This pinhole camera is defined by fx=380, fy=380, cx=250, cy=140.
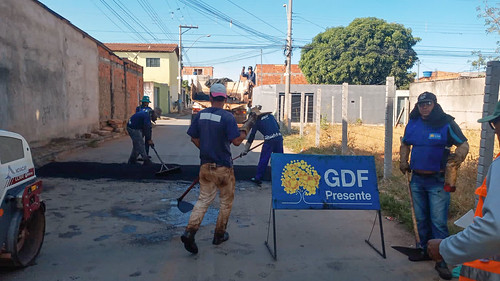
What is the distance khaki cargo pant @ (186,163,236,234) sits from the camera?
4223mm

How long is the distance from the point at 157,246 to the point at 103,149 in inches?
350

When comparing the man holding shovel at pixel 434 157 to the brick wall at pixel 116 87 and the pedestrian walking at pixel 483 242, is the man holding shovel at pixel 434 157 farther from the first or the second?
the brick wall at pixel 116 87

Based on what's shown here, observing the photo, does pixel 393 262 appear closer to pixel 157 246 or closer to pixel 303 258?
pixel 303 258

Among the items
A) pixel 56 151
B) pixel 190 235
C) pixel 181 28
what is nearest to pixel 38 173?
pixel 56 151

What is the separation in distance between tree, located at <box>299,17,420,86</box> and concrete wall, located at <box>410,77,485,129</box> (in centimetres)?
886

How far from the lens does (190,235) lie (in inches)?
160

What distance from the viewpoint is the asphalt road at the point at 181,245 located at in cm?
375

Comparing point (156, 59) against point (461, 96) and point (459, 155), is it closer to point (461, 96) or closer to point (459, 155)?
point (461, 96)

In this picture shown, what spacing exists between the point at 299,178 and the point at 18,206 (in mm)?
2786

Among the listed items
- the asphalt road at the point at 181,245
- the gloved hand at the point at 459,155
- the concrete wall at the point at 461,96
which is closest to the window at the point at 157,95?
the concrete wall at the point at 461,96

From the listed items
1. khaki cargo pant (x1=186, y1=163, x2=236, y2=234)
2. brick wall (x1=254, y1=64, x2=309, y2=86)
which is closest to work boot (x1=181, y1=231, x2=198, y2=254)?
khaki cargo pant (x1=186, y1=163, x2=236, y2=234)

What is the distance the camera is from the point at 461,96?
19.5 meters

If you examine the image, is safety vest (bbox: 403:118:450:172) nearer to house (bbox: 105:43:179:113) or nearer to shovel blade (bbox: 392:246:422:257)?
shovel blade (bbox: 392:246:422:257)

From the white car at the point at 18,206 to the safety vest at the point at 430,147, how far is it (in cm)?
386
